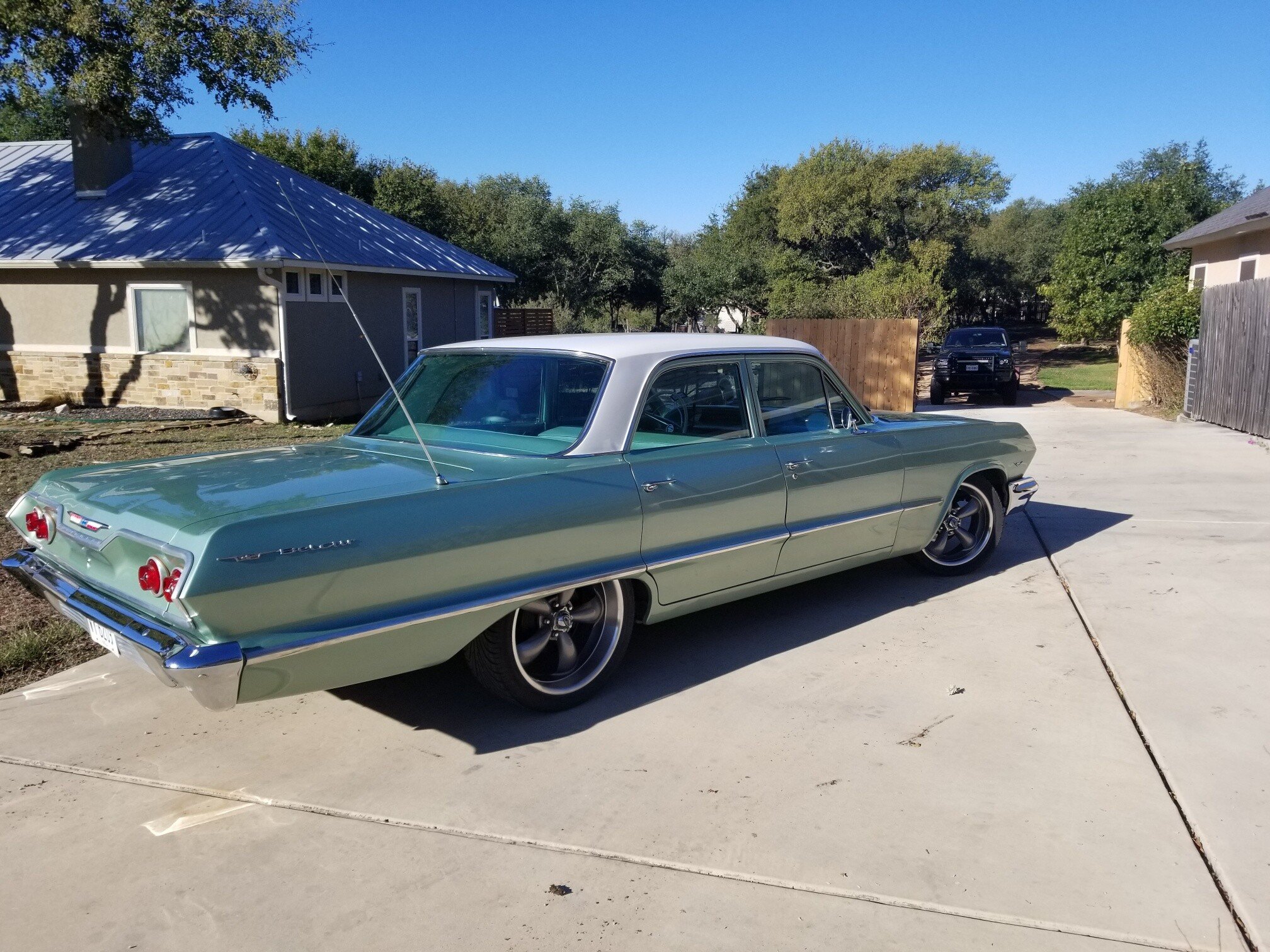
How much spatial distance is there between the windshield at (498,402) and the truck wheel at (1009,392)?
52.0 ft

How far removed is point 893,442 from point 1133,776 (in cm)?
230

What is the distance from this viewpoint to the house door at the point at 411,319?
1855 centimetres

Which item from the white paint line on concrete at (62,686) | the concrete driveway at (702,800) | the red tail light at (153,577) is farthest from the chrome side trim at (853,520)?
the white paint line on concrete at (62,686)

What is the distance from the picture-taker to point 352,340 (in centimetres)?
1712

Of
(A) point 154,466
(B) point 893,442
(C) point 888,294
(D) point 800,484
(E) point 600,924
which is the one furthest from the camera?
(C) point 888,294

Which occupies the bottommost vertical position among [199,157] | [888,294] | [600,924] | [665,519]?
[600,924]

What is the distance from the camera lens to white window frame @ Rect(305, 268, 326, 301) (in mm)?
15805

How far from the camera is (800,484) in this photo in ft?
16.2

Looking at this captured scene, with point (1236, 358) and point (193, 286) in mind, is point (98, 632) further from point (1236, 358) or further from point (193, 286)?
point (1236, 358)

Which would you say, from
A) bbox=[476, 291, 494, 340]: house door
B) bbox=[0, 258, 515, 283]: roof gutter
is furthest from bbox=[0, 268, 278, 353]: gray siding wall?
bbox=[476, 291, 494, 340]: house door

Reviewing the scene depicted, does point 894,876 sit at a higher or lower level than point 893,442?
lower

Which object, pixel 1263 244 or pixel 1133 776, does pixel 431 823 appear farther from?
pixel 1263 244

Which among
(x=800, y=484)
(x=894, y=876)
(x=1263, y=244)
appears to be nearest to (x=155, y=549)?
(x=894, y=876)

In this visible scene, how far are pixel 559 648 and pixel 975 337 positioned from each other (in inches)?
701
